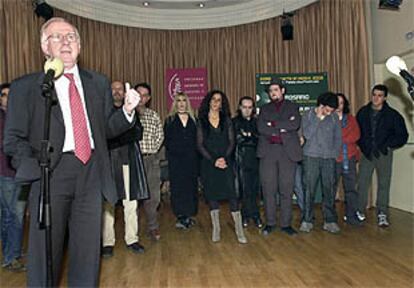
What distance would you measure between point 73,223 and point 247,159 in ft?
11.2

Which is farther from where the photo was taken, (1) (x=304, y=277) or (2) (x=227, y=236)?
(2) (x=227, y=236)

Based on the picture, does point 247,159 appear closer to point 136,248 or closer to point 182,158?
point 182,158

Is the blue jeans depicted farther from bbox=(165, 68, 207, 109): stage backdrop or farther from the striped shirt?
bbox=(165, 68, 207, 109): stage backdrop

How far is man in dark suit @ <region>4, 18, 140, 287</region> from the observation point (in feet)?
6.48

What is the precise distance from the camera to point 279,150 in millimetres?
→ 4801

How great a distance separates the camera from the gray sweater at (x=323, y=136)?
4977mm

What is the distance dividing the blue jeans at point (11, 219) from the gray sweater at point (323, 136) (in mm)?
2915

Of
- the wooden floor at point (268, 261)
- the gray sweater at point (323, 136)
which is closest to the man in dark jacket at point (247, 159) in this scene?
the wooden floor at point (268, 261)

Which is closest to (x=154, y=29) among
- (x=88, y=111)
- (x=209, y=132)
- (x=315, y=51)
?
(x=315, y=51)

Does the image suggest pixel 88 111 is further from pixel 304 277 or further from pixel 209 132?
pixel 209 132

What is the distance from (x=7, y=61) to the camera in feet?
20.9

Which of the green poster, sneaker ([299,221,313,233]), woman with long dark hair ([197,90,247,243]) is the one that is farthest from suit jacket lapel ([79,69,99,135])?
the green poster

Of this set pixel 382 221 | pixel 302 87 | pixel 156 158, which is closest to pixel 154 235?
pixel 156 158

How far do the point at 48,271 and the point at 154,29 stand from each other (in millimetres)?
7545
